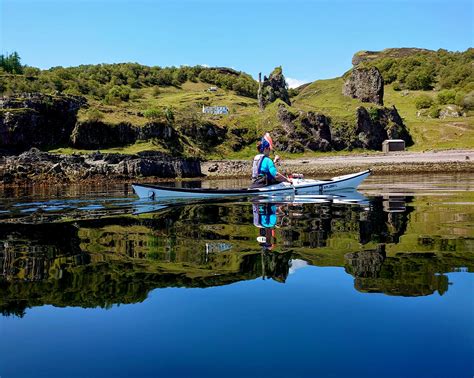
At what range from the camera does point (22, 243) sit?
32.5ft

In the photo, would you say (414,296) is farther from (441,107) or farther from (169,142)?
(441,107)

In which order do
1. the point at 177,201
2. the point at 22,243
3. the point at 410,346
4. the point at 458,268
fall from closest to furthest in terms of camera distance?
the point at 410,346
the point at 458,268
the point at 22,243
the point at 177,201

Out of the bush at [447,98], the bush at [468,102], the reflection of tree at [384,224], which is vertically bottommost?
the reflection of tree at [384,224]

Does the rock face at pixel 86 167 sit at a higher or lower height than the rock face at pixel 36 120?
lower

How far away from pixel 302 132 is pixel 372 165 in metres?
22.9

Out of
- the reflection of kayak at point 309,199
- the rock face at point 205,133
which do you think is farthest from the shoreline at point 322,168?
the reflection of kayak at point 309,199

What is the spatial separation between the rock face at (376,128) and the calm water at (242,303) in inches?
2874

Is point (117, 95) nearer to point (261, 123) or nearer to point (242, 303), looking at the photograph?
point (261, 123)

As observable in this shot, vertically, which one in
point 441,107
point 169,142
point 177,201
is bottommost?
point 177,201

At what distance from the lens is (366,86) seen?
93.2m

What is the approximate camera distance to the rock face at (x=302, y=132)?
76.5 meters

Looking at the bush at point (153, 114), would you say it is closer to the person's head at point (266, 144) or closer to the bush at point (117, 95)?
the bush at point (117, 95)

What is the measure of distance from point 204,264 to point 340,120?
7825cm

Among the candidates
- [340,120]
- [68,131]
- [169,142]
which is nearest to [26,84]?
[68,131]
